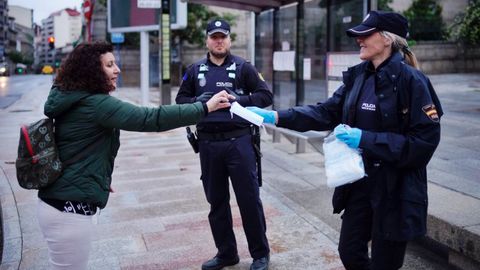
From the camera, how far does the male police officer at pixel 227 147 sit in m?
3.87

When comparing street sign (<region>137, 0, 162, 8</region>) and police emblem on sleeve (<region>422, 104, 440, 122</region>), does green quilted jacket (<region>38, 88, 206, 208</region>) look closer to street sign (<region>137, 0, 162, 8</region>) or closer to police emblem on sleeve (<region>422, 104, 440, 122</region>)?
police emblem on sleeve (<region>422, 104, 440, 122</region>)

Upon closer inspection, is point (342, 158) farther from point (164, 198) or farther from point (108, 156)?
point (164, 198)

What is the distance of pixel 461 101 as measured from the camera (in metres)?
14.6

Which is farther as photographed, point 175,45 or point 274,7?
point 175,45

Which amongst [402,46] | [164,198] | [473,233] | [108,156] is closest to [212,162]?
[108,156]

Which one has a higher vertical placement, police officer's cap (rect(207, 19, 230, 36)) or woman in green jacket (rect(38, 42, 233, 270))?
police officer's cap (rect(207, 19, 230, 36))

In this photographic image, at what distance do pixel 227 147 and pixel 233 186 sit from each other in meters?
0.32

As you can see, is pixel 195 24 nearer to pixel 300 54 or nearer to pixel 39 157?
pixel 300 54

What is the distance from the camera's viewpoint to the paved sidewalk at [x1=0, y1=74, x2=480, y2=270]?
4.20m

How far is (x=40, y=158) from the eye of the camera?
2.71 meters

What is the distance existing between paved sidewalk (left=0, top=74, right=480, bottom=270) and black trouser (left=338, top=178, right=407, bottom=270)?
44.5 inches

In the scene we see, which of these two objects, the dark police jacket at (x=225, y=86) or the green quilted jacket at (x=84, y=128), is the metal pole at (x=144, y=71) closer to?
the dark police jacket at (x=225, y=86)

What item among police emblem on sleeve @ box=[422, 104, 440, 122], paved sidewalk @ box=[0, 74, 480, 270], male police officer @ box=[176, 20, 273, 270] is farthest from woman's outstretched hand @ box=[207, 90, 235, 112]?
paved sidewalk @ box=[0, 74, 480, 270]

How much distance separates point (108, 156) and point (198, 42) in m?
26.7
